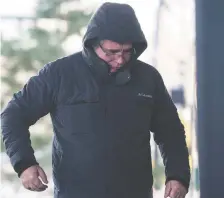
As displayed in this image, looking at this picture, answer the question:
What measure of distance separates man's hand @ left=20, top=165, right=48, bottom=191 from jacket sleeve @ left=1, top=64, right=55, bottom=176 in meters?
0.02

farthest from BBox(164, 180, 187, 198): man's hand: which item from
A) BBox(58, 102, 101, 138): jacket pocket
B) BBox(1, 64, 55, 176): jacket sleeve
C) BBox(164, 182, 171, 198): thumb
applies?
BBox(1, 64, 55, 176): jacket sleeve

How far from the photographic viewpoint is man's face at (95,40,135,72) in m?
1.42

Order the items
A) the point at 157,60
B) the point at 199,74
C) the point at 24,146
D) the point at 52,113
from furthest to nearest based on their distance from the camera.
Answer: the point at 157,60 < the point at 199,74 < the point at 52,113 < the point at 24,146

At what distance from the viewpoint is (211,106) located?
6.43ft

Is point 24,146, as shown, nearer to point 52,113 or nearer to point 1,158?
point 52,113

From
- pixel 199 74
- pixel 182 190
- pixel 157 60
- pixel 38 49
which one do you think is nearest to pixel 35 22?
pixel 38 49

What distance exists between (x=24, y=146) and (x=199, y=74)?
936 mm

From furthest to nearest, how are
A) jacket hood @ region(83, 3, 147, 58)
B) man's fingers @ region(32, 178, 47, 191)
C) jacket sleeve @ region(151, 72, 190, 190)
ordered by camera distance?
jacket sleeve @ region(151, 72, 190, 190) → jacket hood @ region(83, 3, 147, 58) → man's fingers @ region(32, 178, 47, 191)

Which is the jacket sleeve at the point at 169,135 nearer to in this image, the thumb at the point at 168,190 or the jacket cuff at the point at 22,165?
the thumb at the point at 168,190

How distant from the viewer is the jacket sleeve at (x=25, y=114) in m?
1.33

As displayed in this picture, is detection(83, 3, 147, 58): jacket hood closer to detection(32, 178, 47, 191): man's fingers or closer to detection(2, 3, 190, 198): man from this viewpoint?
detection(2, 3, 190, 198): man

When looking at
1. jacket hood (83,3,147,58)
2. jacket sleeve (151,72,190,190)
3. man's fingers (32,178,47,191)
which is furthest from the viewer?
jacket sleeve (151,72,190,190)

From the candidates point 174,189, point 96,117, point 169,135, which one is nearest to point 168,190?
point 174,189

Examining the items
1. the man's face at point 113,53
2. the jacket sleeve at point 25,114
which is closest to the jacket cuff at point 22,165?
the jacket sleeve at point 25,114
